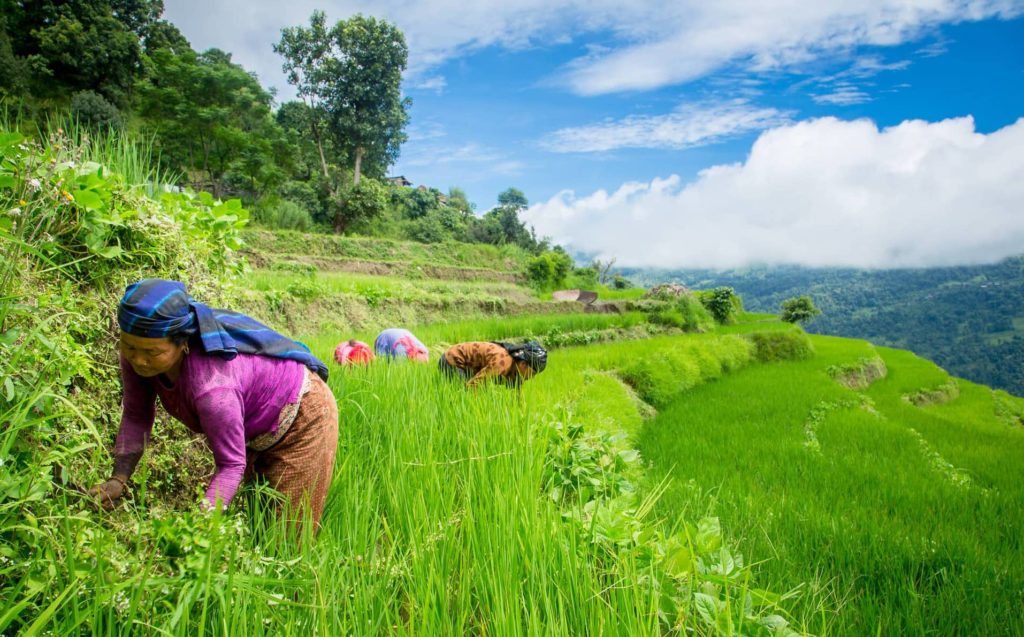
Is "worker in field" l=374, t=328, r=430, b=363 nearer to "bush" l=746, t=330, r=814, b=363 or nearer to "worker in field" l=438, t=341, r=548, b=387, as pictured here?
"worker in field" l=438, t=341, r=548, b=387

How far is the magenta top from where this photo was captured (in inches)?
57.1

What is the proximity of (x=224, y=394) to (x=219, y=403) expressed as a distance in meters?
0.03

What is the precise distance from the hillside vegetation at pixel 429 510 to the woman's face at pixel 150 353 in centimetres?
18

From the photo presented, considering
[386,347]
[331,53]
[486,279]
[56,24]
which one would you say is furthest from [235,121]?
[386,347]

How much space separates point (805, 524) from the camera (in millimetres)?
2918

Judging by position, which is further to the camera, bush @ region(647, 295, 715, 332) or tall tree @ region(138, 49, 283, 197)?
tall tree @ region(138, 49, 283, 197)

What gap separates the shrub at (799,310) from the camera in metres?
20.3

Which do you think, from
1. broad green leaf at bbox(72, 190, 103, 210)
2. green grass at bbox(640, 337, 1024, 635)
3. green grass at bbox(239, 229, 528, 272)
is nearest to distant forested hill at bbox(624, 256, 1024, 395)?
green grass at bbox(239, 229, 528, 272)

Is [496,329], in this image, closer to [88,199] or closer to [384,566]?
[88,199]

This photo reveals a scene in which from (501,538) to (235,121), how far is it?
23213 millimetres

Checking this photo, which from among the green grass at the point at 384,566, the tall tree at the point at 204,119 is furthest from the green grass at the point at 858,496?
the tall tree at the point at 204,119

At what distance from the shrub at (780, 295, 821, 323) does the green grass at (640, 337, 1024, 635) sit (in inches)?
498

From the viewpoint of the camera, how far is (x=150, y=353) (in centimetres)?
135

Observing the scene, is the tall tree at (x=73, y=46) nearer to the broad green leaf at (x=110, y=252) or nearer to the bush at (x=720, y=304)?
the broad green leaf at (x=110, y=252)
